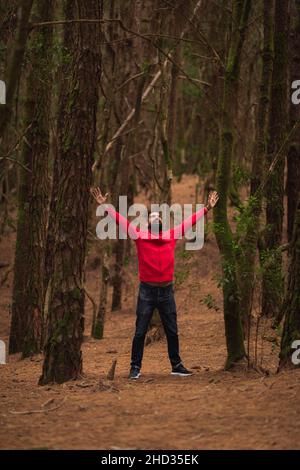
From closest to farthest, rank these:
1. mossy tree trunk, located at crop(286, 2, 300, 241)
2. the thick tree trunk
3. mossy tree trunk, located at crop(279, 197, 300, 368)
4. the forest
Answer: the forest < the thick tree trunk < mossy tree trunk, located at crop(279, 197, 300, 368) < mossy tree trunk, located at crop(286, 2, 300, 241)

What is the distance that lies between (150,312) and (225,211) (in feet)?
5.22

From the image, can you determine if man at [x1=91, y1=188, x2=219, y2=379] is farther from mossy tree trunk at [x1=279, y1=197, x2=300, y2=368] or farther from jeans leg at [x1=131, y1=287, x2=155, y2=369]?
mossy tree trunk at [x1=279, y1=197, x2=300, y2=368]

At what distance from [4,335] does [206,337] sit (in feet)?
21.3

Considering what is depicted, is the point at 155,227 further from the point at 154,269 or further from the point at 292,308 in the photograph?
the point at 292,308

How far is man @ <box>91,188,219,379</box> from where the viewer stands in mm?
9984

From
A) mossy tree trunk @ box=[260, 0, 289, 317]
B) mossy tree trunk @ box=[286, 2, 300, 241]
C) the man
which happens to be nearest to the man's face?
the man

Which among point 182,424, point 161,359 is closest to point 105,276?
point 161,359

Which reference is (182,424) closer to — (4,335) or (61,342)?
(61,342)

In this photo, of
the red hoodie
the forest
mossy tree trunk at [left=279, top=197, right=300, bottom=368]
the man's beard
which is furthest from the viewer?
the man's beard

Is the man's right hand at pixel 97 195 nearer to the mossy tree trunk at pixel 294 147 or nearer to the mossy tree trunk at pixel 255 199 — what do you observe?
the mossy tree trunk at pixel 255 199

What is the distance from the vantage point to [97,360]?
13867 millimetres

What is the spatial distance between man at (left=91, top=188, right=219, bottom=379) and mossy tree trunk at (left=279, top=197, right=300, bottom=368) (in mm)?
1384

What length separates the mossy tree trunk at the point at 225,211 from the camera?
10023 millimetres

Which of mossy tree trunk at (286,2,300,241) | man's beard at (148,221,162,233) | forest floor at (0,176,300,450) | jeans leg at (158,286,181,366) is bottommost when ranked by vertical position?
forest floor at (0,176,300,450)
